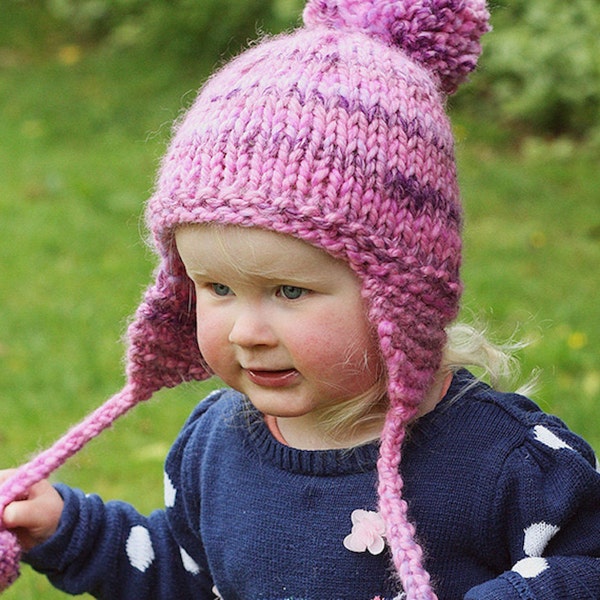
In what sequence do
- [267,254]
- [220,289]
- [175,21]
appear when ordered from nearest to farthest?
1. [267,254]
2. [220,289]
3. [175,21]

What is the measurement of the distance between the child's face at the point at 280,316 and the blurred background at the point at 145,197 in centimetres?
78

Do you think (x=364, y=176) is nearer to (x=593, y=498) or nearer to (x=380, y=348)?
(x=380, y=348)

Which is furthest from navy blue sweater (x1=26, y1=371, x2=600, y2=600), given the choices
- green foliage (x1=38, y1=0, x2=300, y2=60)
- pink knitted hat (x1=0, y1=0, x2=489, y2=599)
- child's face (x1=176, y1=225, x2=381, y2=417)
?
green foliage (x1=38, y1=0, x2=300, y2=60)

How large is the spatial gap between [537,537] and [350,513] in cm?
35

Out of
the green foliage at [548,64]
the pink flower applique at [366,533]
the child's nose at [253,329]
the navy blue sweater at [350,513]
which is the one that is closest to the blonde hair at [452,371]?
the navy blue sweater at [350,513]

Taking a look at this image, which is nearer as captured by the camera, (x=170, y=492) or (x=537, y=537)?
(x=537, y=537)

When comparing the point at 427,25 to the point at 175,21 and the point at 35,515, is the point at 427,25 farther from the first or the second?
the point at 175,21

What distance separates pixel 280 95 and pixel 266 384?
1.66ft

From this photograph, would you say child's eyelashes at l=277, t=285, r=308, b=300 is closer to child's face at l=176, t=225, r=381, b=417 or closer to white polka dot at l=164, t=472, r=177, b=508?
child's face at l=176, t=225, r=381, b=417

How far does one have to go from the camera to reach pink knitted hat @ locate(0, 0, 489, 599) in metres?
1.93

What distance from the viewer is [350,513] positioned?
2143 mm

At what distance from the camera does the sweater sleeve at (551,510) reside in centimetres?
197

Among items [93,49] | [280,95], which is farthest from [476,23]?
[93,49]

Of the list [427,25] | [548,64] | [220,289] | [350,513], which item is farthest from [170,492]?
[548,64]
